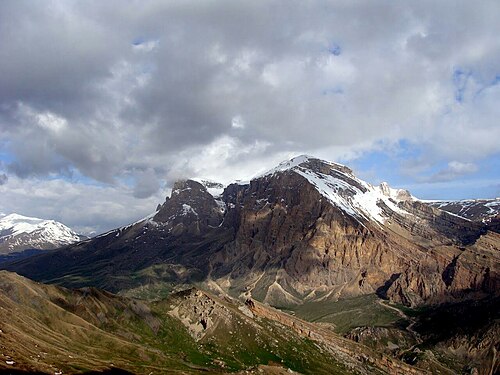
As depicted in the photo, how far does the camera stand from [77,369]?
192375mm

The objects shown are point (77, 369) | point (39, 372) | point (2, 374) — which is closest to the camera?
point (2, 374)

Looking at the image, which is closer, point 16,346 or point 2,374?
point 2,374

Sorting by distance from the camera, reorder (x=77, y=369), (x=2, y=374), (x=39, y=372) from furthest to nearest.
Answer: (x=77, y=369)
(x=39, y=372)
(x=2, y=374)

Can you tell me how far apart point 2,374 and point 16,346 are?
41.3 metres

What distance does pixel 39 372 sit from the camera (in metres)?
170

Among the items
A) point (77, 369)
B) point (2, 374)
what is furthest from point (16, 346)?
point (2, 374)

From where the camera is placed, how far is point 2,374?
15600cm

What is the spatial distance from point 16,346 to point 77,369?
2489 centimetres

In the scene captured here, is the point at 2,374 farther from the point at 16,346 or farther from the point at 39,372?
the point at 16,346

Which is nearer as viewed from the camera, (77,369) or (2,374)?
(2,374)

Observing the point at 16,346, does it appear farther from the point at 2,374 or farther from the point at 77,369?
the point at 2,374

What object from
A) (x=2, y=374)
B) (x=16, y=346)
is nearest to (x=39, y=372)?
(x=2, y=374)

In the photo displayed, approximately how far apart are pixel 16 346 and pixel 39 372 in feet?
103

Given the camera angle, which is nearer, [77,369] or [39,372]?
[39,372]
